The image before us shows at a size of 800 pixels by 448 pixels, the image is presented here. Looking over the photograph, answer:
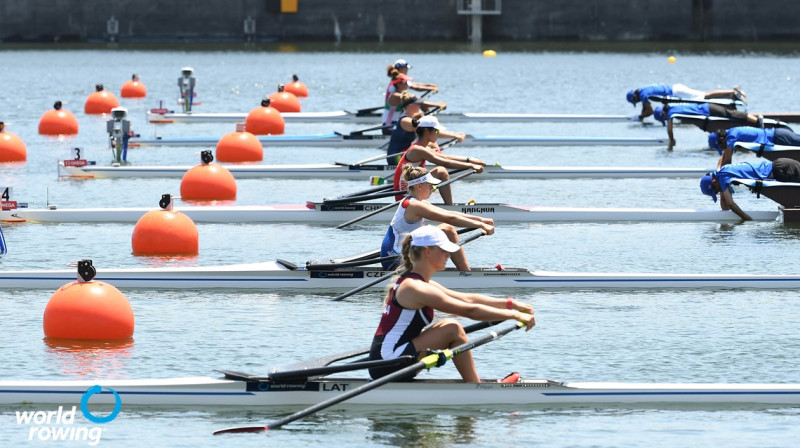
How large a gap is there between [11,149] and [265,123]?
6.96 metres

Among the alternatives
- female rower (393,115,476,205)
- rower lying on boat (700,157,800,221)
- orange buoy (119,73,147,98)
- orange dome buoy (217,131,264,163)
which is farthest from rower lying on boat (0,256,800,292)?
orange buoy (119,73,147,98)

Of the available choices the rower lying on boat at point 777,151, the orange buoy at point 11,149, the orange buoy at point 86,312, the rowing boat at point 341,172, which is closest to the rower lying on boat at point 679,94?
the rowing boat at point 341,172

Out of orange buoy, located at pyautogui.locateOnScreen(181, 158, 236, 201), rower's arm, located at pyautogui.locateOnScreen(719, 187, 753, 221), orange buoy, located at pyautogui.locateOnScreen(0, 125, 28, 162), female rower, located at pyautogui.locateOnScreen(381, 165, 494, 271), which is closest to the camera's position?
female rower, located at pyautogui.locateOnScreen(381, 165, 494, 271)

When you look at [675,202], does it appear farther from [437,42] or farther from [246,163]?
[437,42]

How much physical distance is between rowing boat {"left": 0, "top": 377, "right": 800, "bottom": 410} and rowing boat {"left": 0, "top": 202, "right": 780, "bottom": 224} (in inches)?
373

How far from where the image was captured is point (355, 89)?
52.3 metres

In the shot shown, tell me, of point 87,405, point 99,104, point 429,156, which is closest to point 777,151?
point 429,156

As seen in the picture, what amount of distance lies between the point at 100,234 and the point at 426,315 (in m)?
10.8

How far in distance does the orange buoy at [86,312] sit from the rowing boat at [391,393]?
215cm

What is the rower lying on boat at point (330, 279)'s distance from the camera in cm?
1625

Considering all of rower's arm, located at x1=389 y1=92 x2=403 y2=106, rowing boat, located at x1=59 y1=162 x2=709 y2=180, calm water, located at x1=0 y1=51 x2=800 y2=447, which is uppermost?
rower's arm, located at x1=389 y1=92 x2=403 y2=106

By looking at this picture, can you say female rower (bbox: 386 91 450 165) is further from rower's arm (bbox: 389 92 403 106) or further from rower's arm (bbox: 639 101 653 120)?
rower's arm (bbox: 639 101 653 120)

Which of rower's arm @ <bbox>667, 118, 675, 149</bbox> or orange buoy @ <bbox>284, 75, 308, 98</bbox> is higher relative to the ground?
orange buoy @ <bbox>284, 75, 308, 98</bbox>

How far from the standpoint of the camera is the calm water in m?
11.2
